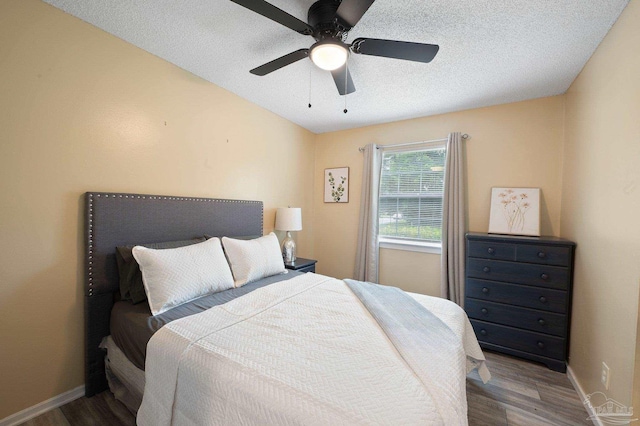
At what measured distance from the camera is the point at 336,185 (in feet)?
12.2

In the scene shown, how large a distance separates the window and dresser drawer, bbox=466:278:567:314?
0.73 m

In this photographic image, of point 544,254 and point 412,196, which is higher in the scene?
point 412,196

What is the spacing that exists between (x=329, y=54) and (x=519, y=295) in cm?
251

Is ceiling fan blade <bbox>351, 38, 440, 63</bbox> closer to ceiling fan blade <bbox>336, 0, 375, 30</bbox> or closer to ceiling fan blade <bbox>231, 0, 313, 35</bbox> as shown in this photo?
ceiling fan blade <bbox>336, 0, 375, 30</bbox>

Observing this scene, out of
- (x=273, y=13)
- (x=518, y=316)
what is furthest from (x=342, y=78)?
(x=518, y=316)

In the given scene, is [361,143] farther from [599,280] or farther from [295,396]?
[295,396]

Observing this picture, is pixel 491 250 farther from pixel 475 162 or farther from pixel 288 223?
pixel 288 223

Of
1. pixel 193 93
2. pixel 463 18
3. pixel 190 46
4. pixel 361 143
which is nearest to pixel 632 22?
pixel 463 18

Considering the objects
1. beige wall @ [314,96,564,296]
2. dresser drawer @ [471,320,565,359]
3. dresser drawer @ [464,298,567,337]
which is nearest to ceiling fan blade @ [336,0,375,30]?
beige wall @ [314,96,564,296]

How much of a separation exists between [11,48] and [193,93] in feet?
3.48

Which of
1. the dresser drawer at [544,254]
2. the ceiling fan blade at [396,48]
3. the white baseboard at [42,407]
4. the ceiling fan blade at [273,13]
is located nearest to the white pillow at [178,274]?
the white baseboard at [42,407]

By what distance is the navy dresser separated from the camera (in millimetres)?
2070

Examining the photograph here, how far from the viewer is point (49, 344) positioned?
158 centimetres

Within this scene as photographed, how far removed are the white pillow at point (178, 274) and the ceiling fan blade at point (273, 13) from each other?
149 cm
